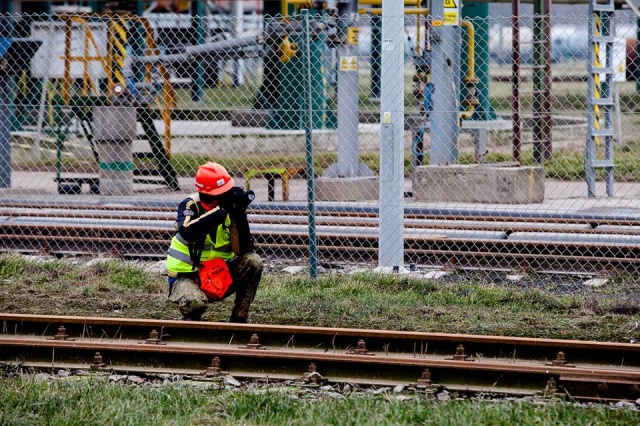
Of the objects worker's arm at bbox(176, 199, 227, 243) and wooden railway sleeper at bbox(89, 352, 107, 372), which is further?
worker's arm at bbox(176, 199, 227, 243)

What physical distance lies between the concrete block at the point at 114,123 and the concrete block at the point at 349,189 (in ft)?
9.23

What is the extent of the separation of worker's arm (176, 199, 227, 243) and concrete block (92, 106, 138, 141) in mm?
8255

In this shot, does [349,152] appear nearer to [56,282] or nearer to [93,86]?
[93,86]

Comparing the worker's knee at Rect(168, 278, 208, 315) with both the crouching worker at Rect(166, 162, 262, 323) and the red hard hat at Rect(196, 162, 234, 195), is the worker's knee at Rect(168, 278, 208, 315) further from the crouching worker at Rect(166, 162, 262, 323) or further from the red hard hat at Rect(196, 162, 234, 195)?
the red hard hat at Rect(196, 162, 234, 195)

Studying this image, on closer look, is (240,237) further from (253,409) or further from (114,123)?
(114,123)

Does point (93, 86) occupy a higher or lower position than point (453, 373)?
higher

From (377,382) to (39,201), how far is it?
9.16 m

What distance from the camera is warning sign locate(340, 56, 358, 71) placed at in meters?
14.7

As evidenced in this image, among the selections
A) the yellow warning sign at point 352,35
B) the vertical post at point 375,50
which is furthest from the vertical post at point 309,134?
the vertical post at point 375,50

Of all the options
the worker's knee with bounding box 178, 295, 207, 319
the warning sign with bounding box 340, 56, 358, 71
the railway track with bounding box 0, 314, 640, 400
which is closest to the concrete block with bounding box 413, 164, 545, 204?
the warning sign with bounding box 340, 56, 358, 71

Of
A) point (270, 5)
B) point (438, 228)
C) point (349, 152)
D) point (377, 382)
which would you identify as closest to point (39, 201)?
point (349, 152)

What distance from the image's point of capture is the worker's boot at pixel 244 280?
8039mm

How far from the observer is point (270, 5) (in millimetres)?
30375

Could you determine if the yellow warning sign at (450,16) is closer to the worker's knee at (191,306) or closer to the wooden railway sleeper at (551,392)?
the worker's knee at (191,306)
